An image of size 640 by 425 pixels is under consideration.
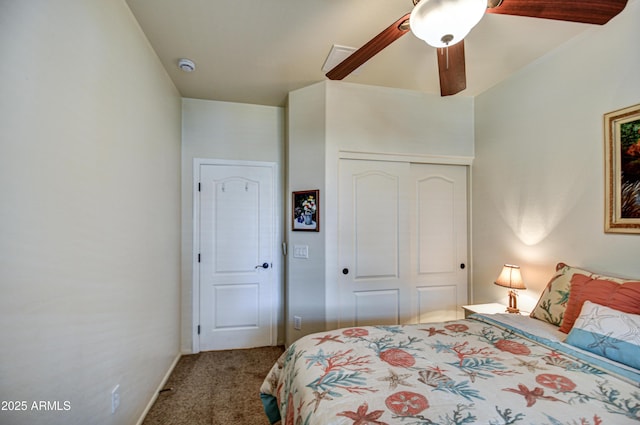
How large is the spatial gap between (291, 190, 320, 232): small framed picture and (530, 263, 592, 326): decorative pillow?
5.69ft

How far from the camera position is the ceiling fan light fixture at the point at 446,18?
103cm

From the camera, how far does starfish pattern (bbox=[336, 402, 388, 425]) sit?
0.87 meters

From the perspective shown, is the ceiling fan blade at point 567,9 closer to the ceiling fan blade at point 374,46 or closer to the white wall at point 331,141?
the ceiling fan blade at point 374,46

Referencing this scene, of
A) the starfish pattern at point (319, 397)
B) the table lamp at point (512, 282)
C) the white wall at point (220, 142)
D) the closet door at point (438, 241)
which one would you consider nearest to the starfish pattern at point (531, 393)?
the starfish pattern at point (319, 397)

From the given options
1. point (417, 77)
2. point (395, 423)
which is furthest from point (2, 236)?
point (417, 77)

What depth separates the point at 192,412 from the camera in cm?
192

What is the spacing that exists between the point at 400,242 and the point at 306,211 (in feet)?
3.29

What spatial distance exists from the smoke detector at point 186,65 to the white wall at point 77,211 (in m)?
0.20

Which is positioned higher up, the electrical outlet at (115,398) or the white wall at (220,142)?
the white wall at (220,142)

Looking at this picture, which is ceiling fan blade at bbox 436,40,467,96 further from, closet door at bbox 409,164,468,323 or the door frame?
the door frame

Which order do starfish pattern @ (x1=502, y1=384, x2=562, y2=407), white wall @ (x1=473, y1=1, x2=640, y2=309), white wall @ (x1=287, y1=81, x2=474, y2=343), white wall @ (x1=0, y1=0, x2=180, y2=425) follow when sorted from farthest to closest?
1. white wall @ (x1=287, y1=81, x2=474, y2=343)
2. white wall @ (x1=473, y1=1, x2=640, y2=309)
3. starfish pattern @ (x1=502, y1=384, x2=562, y2=407)
4. white wall @ (x1=0, y1=0, x2=180, y2=425)

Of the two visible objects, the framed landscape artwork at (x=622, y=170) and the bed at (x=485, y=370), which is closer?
the bed at (x=485, y=370)

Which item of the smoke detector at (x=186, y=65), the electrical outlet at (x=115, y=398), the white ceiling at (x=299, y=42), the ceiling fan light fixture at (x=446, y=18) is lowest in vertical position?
the electrical outlet at (x=115, y=398)

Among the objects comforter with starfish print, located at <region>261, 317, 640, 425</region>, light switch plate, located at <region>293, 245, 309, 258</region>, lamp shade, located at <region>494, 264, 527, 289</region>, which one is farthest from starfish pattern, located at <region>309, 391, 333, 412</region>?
lamp shade, located at <region>494, 264, 527, 289</region>
